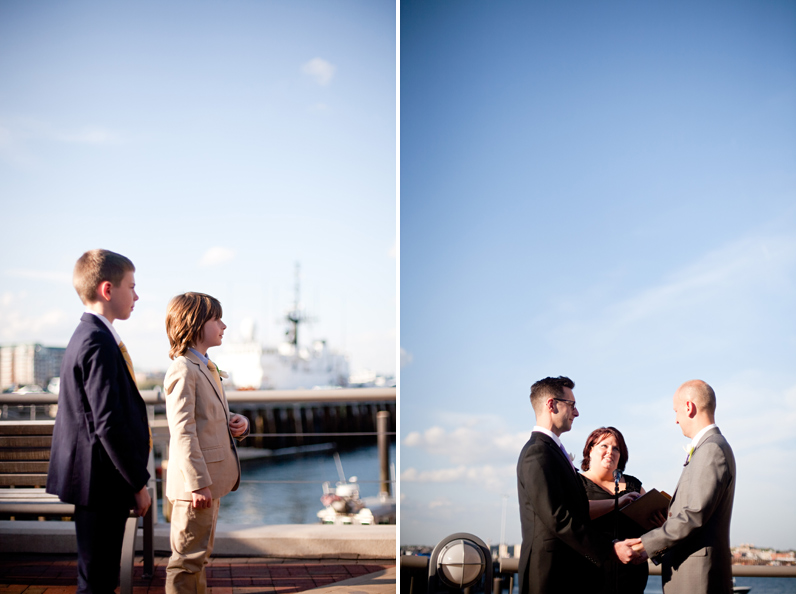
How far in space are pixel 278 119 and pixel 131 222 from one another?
1576mm

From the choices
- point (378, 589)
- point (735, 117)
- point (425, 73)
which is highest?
point (425, 73)

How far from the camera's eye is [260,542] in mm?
3076

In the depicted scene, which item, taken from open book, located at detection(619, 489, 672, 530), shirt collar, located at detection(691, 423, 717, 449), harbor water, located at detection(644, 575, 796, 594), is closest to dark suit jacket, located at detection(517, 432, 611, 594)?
open book, located at detection(619, 489, 672, 530)

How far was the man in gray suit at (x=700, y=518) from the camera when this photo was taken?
7.08ft

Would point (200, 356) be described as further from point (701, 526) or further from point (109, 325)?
point (701, 526)

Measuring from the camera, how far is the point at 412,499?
119 inches

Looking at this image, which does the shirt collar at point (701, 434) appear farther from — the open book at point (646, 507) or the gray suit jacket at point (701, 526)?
the open book at point (646, 507)

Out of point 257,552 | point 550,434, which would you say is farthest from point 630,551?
point 257,552

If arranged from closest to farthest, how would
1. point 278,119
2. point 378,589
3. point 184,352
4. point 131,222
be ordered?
point 184,352, point 378,589, point 278,119, point 131,222

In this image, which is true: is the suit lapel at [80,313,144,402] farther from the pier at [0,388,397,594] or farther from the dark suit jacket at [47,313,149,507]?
the pier at [0,388,397,594]

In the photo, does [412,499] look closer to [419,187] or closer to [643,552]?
[643,552]

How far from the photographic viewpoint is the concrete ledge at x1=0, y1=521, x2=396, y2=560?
305 cm

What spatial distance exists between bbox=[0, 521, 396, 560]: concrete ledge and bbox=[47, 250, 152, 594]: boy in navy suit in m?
1.07

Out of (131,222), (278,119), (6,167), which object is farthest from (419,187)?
(131,222)
